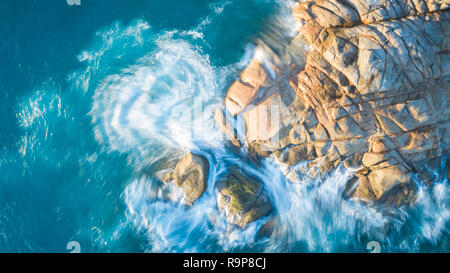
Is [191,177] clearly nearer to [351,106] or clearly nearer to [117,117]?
[117,117]

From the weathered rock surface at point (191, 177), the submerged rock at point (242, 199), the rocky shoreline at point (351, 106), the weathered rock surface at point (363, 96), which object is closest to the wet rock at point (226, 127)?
the rocky shoreline at point (351, 106)

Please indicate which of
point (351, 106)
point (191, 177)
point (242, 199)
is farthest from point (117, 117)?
point (351, 106)

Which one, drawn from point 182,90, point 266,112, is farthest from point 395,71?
point 182,90

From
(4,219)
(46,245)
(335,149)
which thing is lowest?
(46,245)

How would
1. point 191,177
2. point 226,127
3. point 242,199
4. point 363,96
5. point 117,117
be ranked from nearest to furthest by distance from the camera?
point 363,96 < point 242,199 < point 191,177 < point 226,127 < point 117,117

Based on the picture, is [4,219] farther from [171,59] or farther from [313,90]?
[313,90]
